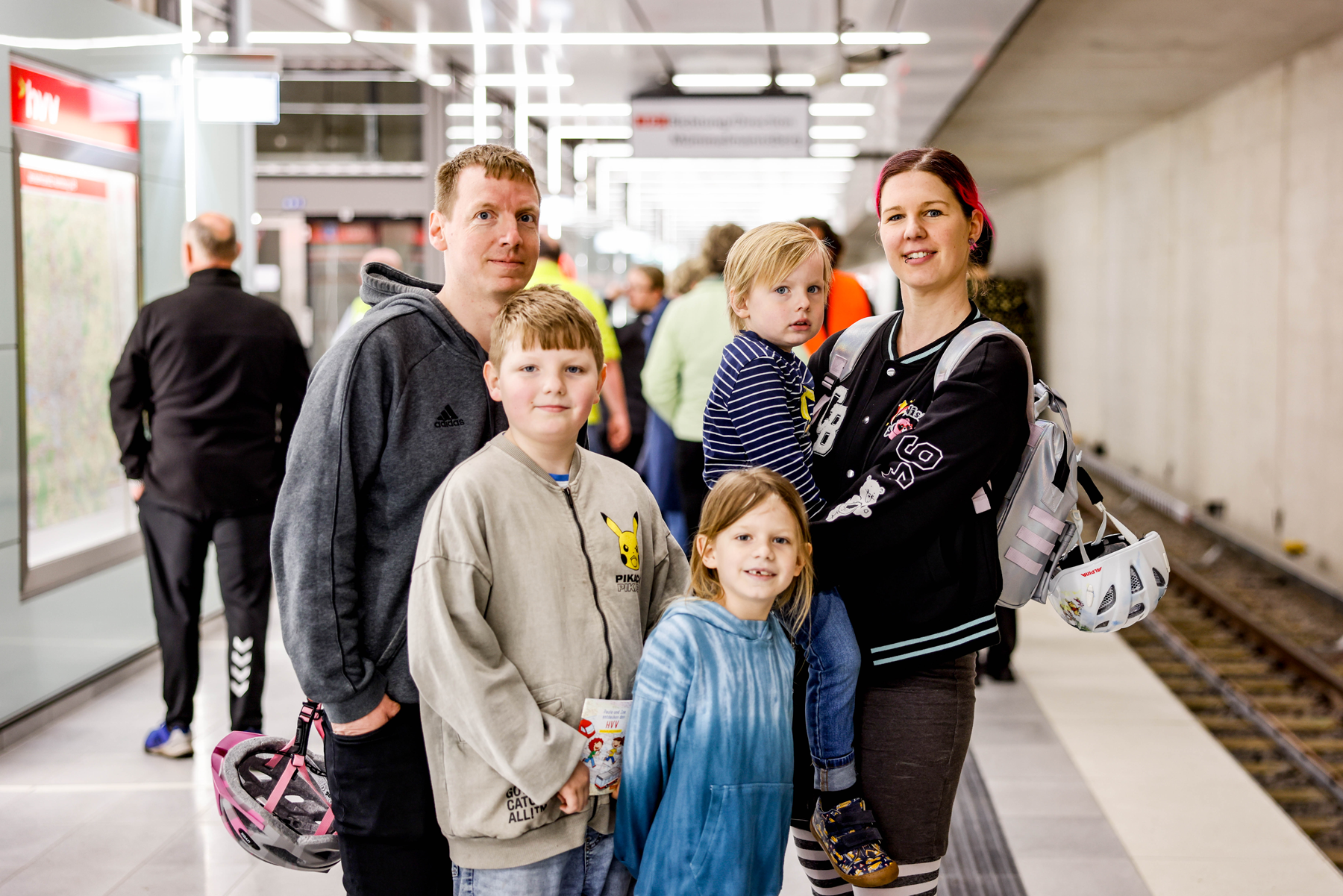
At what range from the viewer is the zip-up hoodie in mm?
1803

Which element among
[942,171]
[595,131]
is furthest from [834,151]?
[942,171]

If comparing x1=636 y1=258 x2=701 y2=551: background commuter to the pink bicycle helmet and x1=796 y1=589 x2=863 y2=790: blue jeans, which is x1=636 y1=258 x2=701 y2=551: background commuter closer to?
the pink bicycle helmet

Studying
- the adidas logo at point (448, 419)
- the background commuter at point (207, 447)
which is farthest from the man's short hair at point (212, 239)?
the adidas logo at point (448, 419)

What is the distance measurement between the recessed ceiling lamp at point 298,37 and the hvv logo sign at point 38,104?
175 inches

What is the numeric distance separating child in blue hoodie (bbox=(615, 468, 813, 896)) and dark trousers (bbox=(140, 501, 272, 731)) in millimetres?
2890

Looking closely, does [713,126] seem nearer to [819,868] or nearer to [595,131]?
[595,131]

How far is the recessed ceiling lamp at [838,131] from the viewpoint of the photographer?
15.2 meters

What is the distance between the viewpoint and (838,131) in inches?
617

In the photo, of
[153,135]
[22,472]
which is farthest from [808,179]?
[22,472]

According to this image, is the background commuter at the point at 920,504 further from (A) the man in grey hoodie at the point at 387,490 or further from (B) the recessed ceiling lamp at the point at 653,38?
(B) the recessed ceiling lamp at the point at 653,38

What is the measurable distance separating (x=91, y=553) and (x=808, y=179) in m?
18.4

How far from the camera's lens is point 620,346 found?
7.98 meters

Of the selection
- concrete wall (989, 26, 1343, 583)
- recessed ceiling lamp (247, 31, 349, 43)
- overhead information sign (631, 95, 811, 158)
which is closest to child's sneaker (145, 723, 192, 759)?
recessed ceiling lamp (247, 31, 349, 43)

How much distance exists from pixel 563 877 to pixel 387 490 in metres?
0.71
